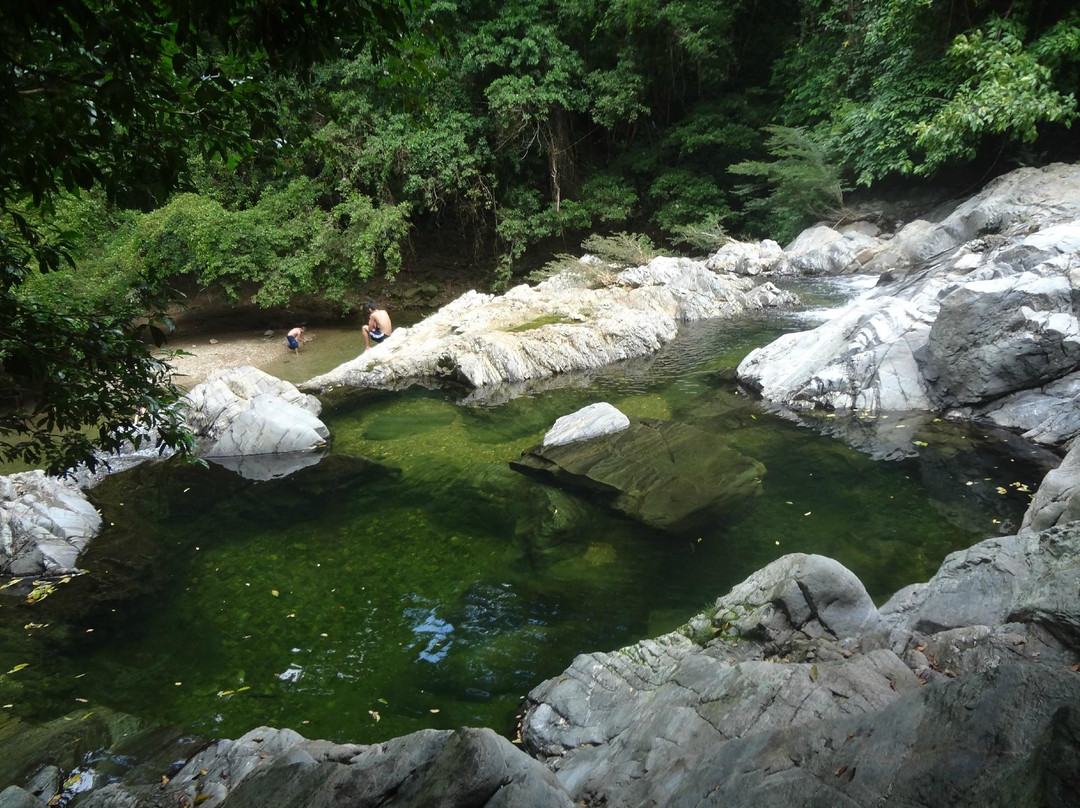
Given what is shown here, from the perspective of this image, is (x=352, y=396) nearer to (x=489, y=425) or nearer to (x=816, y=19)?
(x=489, y=425)

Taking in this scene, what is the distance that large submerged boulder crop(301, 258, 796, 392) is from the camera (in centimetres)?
1243

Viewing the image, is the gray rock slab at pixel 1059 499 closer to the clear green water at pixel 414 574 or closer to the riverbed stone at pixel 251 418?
the clear green water at pixel 414 574

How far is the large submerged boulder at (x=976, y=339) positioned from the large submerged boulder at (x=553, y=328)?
313 cm

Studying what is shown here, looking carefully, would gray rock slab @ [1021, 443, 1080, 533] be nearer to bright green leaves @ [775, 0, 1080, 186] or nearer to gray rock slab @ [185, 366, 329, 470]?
gray rock slab @ [185, 366, 329, 470]

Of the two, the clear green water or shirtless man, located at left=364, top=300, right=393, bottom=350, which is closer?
the clear green water

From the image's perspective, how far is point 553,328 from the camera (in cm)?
1316

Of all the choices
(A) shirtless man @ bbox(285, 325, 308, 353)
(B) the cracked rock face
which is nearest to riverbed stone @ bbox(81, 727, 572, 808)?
(B) the cracked rock face

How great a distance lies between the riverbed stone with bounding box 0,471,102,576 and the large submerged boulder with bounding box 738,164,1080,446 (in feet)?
29.7

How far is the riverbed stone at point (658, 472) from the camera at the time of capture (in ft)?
22.2

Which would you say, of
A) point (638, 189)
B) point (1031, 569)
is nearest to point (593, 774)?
point (1031, 569)

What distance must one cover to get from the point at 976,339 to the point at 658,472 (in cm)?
444

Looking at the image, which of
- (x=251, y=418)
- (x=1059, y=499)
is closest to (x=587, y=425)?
(x=1059, y=499)

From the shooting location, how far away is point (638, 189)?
2130cm

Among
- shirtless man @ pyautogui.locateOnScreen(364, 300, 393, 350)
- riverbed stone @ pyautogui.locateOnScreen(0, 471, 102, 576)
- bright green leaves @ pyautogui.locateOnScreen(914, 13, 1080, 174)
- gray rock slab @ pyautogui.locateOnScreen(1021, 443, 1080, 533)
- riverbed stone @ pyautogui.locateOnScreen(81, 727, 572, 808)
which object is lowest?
shirtless man @ pyautogui.locateOnScreen(364, 300, 393, 350)
